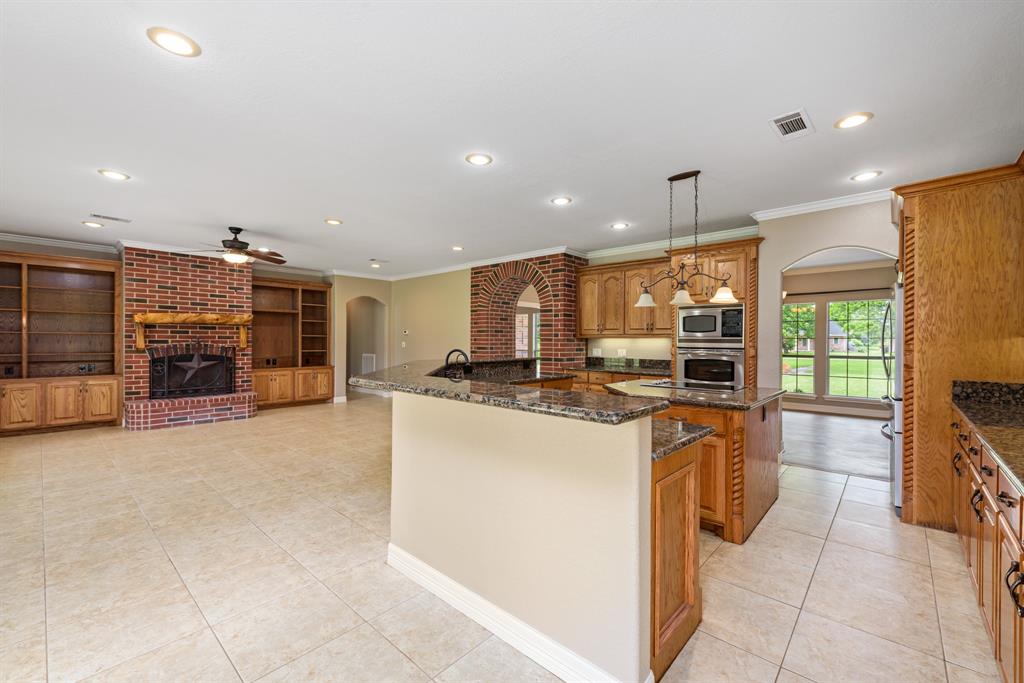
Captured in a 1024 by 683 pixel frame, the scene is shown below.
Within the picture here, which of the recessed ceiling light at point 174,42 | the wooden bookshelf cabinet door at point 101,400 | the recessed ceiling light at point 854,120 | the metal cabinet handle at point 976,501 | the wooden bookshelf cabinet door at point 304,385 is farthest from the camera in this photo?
the wooden bookshelf cabinet door at point 304,385

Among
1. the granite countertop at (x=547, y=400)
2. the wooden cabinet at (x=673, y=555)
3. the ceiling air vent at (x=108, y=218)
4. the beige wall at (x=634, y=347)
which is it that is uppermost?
the ceiling air vent at (x=108, y=218)

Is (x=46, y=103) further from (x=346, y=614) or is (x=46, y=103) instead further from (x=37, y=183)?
(x=346, y=614)

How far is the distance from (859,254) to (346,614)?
25.9 ft

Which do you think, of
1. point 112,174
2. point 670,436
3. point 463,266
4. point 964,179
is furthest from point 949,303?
point 112,174

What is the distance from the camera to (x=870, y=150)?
281cm

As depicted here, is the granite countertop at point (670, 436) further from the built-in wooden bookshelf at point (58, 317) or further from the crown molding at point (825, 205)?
the built-in wooden bookshelf at point (58, 317)

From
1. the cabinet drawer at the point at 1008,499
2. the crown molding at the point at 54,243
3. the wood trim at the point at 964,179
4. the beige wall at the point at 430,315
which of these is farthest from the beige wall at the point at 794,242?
the crown molding at the point at 54,243

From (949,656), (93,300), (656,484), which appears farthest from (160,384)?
(949,656)

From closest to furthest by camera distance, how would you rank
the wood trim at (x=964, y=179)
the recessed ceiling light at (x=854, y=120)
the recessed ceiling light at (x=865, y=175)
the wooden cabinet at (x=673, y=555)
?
the wooden cabinet at (x=673, y=555) < the recessed ceiling light at (x=854, y=120) < the wood trim at (x=964, y=179) < the recessed ceiling light at (x=865, y=175)

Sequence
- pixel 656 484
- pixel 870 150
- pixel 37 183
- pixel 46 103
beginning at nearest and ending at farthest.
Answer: pixel 656 484 → pixel 46 103 → pixel 870 150 → pixel 37 183

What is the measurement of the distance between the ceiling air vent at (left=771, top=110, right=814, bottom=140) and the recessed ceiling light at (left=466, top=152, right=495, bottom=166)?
170cm

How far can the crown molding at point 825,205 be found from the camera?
3.61 meters

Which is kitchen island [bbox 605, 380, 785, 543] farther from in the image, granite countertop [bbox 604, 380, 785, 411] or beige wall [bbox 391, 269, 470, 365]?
beige wall [bbox 391, 269, 470, 365]

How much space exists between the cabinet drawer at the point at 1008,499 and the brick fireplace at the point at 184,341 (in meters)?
7.64
